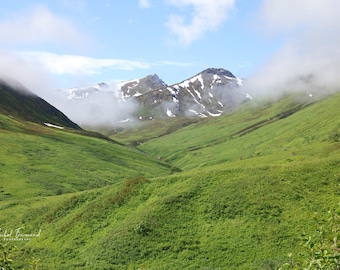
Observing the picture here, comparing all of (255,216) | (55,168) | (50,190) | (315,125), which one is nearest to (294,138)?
(315,125)

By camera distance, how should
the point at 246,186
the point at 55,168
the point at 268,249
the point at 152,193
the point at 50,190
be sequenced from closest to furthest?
the point at 268,249
the point at 246,186
the point at 152,193
the point at 50,190
the point at 55,168

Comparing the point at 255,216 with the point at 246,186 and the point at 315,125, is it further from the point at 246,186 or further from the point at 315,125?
the point at 315,125

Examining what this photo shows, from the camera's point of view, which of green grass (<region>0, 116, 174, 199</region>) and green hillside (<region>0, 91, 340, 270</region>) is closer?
green hillside (<region>0, 91, 340, 270</region>)

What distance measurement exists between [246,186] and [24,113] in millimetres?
165273

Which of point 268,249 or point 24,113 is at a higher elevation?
point 24,113

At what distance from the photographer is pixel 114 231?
40.5 meters

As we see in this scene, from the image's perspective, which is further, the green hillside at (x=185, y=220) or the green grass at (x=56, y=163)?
the green grass at (x=56, y=163)

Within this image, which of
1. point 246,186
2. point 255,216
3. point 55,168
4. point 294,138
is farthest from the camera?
point 294,138

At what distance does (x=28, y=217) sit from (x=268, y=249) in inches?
1330

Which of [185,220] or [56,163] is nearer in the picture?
[185,220]

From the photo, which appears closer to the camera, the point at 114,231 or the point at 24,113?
the point at 114,231

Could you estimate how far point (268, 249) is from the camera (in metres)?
34.7

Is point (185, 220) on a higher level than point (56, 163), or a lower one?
lower

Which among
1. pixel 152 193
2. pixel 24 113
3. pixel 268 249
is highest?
pixel 24 113
